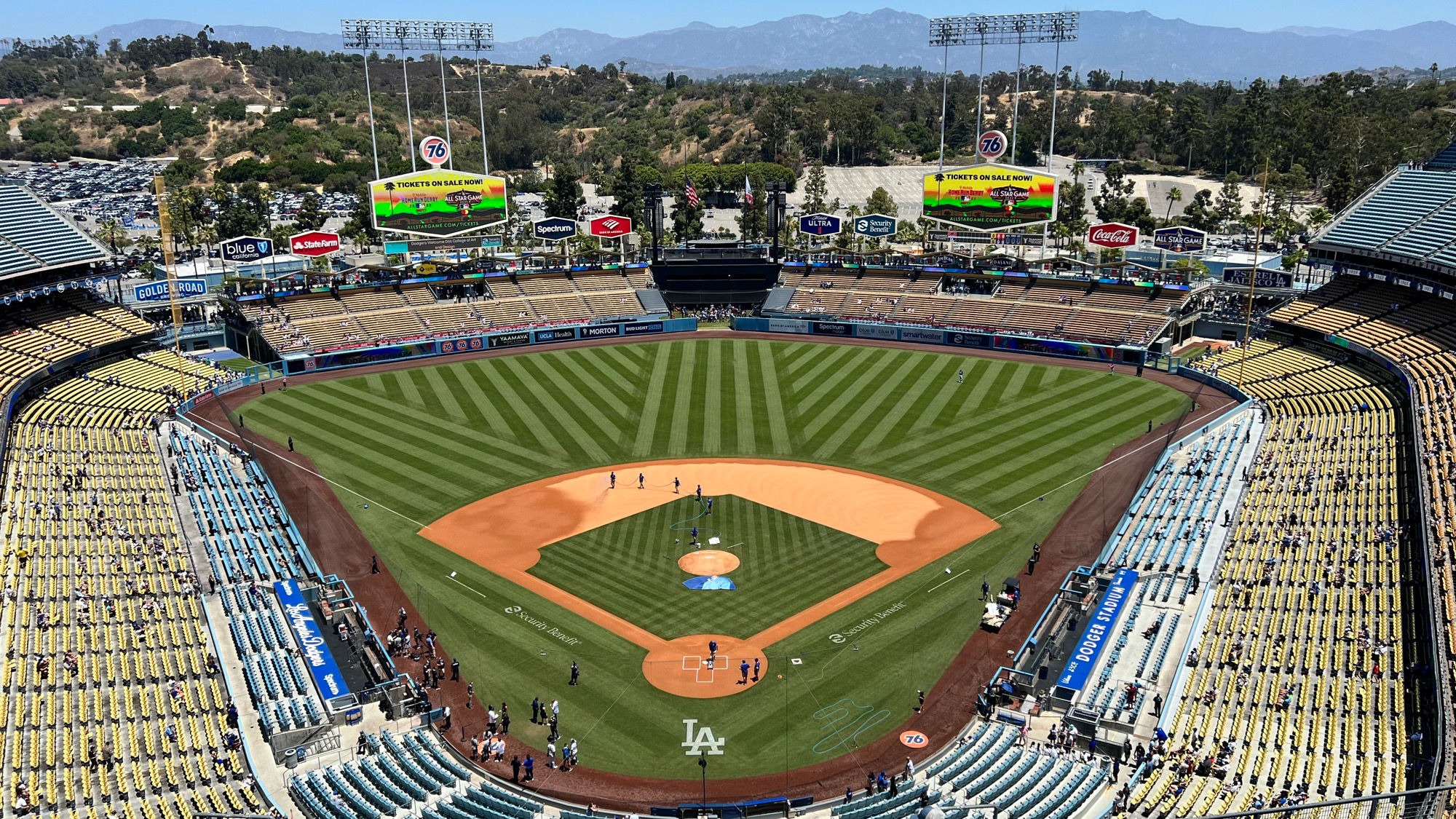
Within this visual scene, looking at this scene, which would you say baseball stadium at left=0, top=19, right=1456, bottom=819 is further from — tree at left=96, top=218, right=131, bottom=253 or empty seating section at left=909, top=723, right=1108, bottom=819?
tree at left=96, top=218, right=131, bottom=253

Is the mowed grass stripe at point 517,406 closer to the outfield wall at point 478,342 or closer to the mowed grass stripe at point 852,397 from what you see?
the outfield wall at point 478,342

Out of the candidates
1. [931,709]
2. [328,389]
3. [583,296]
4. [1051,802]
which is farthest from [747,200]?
[1051,802]

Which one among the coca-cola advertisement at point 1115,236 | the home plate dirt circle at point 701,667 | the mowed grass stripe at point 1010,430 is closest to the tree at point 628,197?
the coca-cola advertisement at point 1115,236

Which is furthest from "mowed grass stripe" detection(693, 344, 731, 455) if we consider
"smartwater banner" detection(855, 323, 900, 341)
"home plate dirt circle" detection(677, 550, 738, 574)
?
"home plate dirt circle" detection(677, 550, 738, 574)

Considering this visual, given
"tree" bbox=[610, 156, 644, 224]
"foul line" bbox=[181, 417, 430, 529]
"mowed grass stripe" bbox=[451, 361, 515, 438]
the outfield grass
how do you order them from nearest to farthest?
the outfield grass, "foul line" bbox=[181, 417, 430, 529], "mowed grass stripe" bbox=[451, 361, 515, 438], "tree" bbox=[610, 156, 644, 224]

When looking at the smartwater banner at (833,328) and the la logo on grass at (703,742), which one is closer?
the la logo on grass at (703,742)

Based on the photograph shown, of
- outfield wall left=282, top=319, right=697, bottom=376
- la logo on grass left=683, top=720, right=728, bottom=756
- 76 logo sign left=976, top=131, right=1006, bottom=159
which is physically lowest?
la logo on grass left=683, top=720, right=728, bottom=756

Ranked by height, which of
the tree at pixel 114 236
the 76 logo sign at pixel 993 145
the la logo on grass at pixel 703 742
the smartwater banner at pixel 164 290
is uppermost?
the 76 logo sign at pixel 993 145

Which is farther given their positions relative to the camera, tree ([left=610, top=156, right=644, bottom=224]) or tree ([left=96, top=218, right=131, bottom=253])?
tree ([left=610, top=156, right=644, bottom=224])
